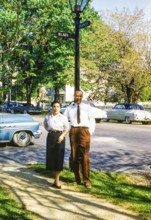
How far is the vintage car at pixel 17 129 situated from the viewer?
12.3 metres

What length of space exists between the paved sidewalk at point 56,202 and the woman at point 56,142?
0.39 meters

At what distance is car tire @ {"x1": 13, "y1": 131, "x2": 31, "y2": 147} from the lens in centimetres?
1259

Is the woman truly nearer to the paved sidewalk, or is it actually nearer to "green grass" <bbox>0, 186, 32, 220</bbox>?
the paved sidewalk

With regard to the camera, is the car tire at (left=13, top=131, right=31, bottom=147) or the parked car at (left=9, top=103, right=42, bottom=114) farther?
the parked car at (left=9, top=103, right=42, bottom=114)

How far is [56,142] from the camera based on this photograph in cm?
663

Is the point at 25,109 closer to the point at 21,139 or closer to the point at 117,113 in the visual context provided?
the point at 117,113

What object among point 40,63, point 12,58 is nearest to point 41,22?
point 12,58

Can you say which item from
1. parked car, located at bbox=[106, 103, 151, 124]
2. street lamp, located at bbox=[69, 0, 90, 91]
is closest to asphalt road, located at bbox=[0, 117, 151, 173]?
street lamp, located at bbox=[69, 0, 90, 91]

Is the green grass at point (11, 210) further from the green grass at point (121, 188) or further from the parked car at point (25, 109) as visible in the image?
the parked car at point (25, 109)

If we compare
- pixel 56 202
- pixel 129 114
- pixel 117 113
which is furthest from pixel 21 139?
pixel 117 113

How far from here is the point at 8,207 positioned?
16.9ft

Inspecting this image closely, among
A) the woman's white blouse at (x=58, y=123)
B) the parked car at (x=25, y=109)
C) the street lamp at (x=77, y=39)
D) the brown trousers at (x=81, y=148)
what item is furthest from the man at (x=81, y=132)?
the parked car at (x=25, y=109)

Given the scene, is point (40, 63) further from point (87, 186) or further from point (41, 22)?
point (87, 186)

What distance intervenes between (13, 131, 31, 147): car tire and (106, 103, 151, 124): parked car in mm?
15569
